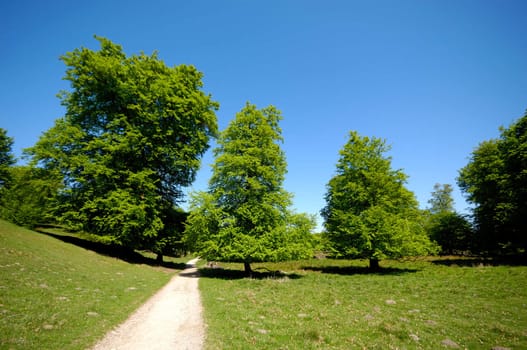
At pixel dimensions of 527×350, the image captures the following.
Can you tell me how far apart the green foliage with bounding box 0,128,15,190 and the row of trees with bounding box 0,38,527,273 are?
15560mm

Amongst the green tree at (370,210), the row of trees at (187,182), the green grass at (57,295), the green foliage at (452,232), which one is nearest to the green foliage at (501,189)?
the row of trees at (187,182)

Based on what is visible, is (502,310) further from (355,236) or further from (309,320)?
(355,236)

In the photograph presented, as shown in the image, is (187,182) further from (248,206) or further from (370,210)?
(370,210)

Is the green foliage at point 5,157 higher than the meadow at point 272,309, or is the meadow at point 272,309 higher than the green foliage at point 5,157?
the green foliage at point 5,157

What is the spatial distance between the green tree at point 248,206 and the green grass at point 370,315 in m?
3.62

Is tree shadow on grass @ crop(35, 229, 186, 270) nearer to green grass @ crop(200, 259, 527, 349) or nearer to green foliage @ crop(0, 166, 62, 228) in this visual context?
green foliage @ crop(0, 166, 62, 228)

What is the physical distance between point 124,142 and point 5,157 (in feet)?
134

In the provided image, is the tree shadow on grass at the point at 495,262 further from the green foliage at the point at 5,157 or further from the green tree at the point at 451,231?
the green foliage at the point at 5,157

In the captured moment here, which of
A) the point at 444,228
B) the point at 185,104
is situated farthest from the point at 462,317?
the point at 444,228

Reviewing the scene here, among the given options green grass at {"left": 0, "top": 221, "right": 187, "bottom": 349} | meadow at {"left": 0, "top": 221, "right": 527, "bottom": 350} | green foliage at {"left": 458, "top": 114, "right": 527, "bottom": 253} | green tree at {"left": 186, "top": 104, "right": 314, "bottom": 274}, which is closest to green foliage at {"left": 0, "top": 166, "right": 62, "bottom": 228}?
green grass at {"left": 0, "top": 221, "right": 187, "bottom": 349}

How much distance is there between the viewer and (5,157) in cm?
4262

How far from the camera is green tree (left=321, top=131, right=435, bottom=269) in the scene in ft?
80.2

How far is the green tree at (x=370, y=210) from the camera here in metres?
24.5

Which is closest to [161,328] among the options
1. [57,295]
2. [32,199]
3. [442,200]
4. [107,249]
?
[57,295]
